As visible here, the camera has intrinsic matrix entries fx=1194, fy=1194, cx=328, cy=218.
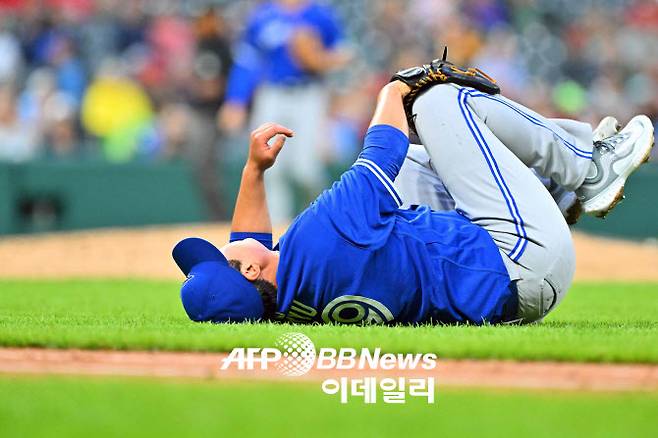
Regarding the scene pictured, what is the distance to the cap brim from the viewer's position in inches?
215

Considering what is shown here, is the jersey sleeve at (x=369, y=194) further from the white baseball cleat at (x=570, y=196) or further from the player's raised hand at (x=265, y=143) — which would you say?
the white baseball cleat at (x=570, y=196)

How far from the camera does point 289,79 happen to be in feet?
43.5

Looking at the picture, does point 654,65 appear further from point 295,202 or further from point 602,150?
point 602,150

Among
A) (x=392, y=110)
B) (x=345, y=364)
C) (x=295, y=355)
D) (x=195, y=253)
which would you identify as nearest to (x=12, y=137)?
(x=195, y=253)

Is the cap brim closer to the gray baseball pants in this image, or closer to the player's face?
the player's face

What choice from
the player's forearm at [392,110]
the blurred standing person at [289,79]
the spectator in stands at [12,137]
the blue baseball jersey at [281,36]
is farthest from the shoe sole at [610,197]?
the spectator in stands at [12,137]

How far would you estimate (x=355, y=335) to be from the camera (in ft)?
16.6

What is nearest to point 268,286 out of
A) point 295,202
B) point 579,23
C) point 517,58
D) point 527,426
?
point 527,426

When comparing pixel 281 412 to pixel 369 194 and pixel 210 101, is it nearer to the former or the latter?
pixel 369 194

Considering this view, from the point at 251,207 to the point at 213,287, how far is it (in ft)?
1.88

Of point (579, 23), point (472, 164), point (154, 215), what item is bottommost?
point (154, 215)

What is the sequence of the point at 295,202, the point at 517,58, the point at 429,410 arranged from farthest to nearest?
the point at 517,58 < the point at 295,202 < the point at 429,410

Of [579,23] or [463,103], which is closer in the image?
[463,103]

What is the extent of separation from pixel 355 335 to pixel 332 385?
885 millimetres
